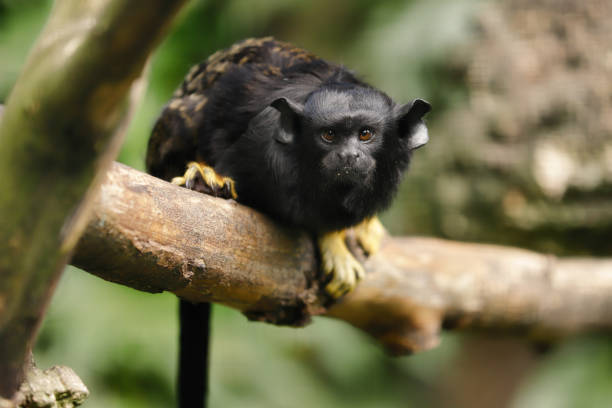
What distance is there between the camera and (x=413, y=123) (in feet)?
7.01

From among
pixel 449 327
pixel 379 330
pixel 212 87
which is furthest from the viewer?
pixel 449 327

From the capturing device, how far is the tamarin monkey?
2010 millimetres

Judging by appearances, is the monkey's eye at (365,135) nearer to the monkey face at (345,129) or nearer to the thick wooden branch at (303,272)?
the monkey face at (345,129)

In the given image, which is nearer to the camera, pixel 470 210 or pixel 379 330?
pixel 379 330

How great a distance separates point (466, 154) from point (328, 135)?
2090mm

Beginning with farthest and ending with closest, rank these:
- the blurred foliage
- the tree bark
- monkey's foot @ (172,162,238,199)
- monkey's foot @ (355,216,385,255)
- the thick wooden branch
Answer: the blurred foliage
monkey's foot @ (355,216,385,255)
monkey's foot @ (172,162,238,199)
the thick wooden branch
the tree bark

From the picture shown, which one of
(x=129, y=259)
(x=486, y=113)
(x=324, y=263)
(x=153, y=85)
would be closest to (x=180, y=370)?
(x=324, y=263)

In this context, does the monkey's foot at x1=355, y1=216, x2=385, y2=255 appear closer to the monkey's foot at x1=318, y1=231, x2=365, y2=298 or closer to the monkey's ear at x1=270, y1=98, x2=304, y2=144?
the monkey's foot at x1=318, y1=231, x2=365, y2=298

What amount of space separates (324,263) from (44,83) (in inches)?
53.9

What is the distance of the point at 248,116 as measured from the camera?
2248 millimetres

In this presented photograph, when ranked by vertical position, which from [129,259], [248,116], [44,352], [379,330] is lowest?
[44,352]

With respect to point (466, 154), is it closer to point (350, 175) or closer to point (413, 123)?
point (413, 123)

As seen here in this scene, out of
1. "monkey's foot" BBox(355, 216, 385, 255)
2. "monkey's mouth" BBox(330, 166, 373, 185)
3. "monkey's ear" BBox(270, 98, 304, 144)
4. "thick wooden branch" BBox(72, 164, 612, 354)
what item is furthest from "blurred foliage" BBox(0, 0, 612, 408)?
"monkey's mouth" BBox(330, 166, 373, 185)

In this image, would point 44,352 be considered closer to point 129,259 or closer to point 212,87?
point 212,87
